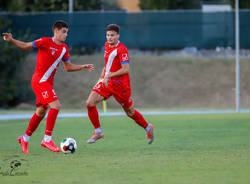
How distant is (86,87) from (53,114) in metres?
25.5

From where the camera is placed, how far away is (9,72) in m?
31.8

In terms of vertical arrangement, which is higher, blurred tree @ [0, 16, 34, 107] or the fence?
the fence

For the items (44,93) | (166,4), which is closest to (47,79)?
(44,93)

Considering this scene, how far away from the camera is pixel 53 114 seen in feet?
30.2

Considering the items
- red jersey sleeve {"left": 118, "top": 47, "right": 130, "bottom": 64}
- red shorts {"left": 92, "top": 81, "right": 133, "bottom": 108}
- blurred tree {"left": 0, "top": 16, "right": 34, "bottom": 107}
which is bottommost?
blurred tree {"left": 0, "top": 16, "right": 34, "bottom": 107}

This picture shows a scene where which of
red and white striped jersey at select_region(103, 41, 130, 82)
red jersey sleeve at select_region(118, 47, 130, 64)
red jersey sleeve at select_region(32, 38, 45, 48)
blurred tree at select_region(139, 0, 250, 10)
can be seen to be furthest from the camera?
blurred tree at select_region(139, 0, 250, 10)

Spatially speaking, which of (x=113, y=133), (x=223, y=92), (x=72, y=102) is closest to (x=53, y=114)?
(x=113, y=133)

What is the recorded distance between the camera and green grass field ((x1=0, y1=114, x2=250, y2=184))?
667 cm

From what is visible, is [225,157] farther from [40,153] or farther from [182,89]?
[182,89]

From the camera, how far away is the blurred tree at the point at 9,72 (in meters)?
30.8

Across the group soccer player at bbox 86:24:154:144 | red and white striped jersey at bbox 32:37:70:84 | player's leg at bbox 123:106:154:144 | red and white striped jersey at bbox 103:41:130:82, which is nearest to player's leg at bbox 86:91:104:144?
soccer player at bbox 86:24:154:144

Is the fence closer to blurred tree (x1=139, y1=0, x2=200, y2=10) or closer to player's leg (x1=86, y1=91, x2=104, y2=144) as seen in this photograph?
blurred tree (x1=139, y1=0, x2=200, y2=10)

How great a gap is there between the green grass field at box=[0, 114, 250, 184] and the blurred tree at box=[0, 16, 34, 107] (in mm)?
18240

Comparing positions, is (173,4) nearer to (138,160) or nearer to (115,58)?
(115,58)
